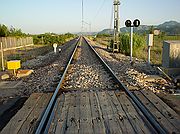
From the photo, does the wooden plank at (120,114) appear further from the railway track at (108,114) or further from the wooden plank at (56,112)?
the wooden plank at (56,112)

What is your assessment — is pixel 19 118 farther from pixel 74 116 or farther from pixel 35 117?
pixel 74 116

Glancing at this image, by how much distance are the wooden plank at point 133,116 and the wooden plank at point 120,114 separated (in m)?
0.07

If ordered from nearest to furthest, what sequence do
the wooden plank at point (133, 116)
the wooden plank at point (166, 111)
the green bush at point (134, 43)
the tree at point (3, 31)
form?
the wooden plank at point (133, 116)
the wooden plank at point (166, 111)
the green bush at point (134, 43)
the tree at point (3, 31)

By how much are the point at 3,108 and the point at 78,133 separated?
2750 millimetres

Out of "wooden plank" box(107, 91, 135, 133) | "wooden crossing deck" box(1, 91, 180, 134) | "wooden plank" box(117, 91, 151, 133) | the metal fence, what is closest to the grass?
the metal fence

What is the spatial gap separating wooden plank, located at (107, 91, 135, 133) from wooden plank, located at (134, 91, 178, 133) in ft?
1.95

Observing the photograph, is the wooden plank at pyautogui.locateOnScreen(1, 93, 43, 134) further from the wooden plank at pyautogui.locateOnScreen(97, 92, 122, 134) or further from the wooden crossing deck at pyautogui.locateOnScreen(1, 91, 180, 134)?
the wooden plank at pyautogui.locateOnScreen(97, 92, 122, 134)

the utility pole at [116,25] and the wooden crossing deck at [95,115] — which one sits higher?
the utility pole at [116,25]

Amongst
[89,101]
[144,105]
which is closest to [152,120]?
[144,105]

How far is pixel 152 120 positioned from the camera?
421cm

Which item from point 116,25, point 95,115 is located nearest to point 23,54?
point 116,25

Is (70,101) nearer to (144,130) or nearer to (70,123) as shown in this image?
(70,123)

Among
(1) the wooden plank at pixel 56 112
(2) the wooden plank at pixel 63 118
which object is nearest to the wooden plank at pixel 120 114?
(2) the wooden plank at pixel 63 118

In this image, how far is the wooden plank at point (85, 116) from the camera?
13.0ft
